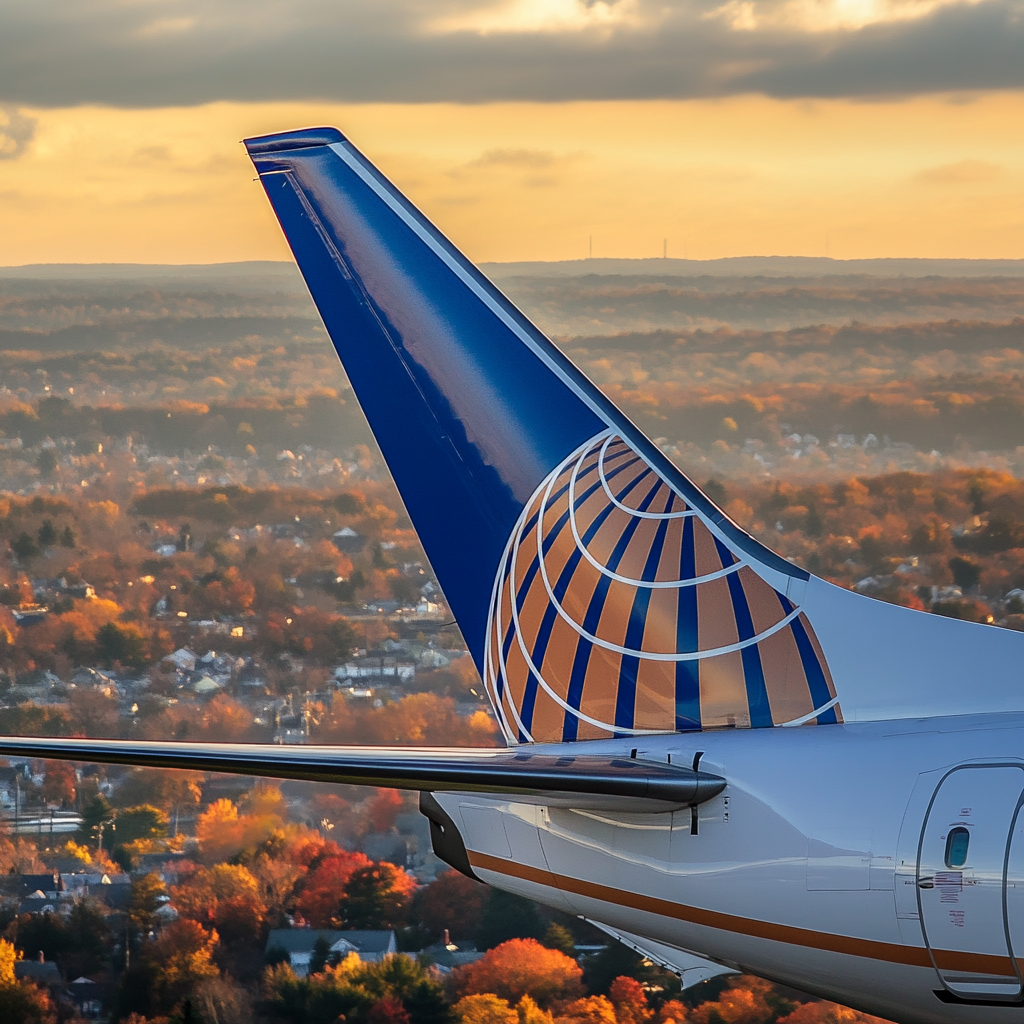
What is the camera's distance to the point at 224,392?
2762cm

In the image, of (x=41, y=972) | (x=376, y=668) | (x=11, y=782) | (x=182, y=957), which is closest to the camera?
(x=182, y=957)

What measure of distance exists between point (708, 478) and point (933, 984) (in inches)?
628

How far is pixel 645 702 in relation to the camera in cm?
500

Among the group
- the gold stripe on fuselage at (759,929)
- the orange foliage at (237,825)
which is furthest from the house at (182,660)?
the gold stripe on fuselage at (759,929)

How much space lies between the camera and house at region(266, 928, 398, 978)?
46.5ft

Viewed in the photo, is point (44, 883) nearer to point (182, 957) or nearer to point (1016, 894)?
point (182, 957)

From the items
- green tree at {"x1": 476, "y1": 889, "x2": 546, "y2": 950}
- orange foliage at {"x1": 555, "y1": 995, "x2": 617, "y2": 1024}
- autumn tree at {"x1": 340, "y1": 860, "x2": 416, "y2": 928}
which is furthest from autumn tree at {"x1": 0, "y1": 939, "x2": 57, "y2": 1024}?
→ orange foliage at {"x1": 555, "y1": 995, "x2": 617, "y2": 1024}

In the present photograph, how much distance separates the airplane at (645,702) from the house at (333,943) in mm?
9820

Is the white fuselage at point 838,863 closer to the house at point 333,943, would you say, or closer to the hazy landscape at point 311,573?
the hazy landscape at point 311,573

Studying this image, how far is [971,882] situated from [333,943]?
11972 mm

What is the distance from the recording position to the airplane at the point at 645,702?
3.81 meters

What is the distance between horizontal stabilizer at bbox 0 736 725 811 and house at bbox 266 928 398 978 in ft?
36.2

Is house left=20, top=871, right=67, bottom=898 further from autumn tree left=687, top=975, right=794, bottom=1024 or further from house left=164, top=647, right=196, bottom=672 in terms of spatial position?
autumn tree left=687, top=975, right=794, bottom=1024

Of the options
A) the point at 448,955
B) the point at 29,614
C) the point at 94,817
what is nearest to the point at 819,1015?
the point at 448,955
